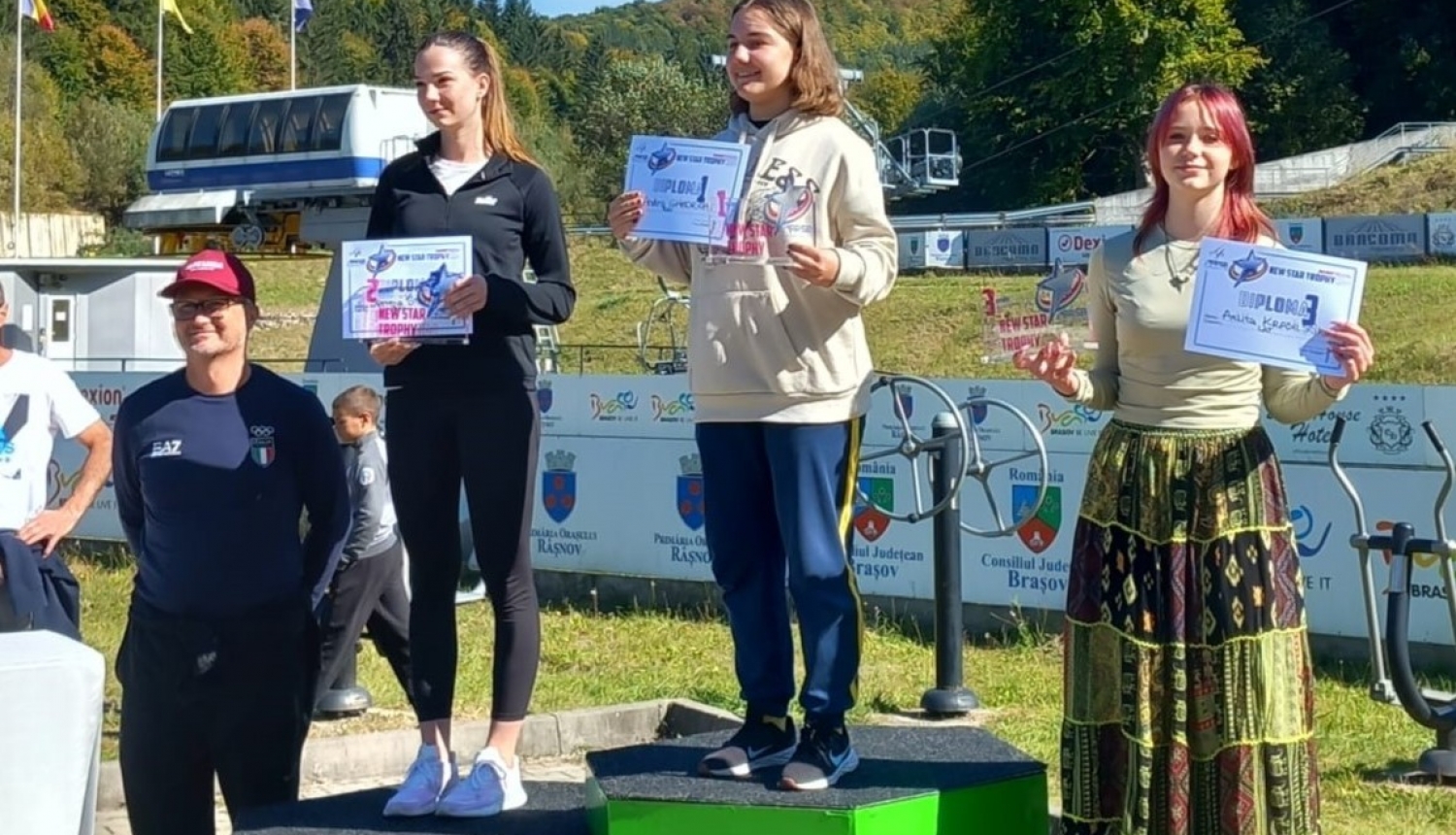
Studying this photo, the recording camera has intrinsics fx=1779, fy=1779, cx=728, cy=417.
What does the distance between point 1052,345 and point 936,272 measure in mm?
38728

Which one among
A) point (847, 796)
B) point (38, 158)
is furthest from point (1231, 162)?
point (38, 158)

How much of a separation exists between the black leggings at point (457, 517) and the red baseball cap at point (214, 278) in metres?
0.48

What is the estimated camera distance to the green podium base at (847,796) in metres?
4.21

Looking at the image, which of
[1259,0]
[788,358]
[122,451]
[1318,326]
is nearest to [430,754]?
[122,451]

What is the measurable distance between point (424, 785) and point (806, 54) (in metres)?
2.18

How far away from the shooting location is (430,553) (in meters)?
4.67

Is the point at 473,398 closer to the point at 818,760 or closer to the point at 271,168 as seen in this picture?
the point at 818,760

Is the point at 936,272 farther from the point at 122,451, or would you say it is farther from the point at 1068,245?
the point at 122,451

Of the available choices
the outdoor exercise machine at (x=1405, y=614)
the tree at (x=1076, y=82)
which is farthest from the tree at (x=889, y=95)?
the outdoor exercise machine at (x=1405, y=614)

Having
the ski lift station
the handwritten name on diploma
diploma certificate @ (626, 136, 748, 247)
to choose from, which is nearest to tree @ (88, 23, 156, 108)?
the ski lift station

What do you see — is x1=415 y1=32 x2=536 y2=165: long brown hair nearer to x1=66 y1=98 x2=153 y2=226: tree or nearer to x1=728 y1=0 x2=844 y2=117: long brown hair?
x1=728 y1=0 x2=844 y2=117: long brown hair

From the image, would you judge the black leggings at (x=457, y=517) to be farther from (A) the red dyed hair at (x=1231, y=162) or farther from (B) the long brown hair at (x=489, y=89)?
(A) the red dyed hair at (x=1231, y=162)

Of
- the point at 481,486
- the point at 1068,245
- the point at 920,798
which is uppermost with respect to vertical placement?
the point at 1068,245

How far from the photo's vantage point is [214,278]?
4555 millimetres
